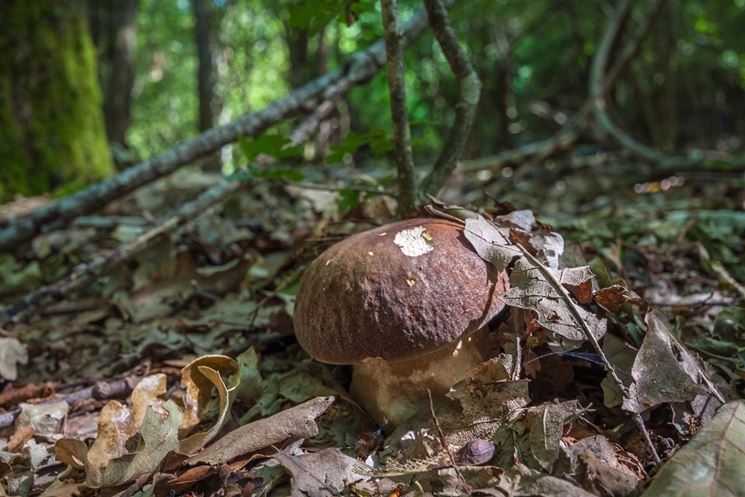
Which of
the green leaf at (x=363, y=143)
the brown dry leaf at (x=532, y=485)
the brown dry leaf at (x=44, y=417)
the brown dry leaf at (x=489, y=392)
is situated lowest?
the brown dry leaf at (x=44, y=417)

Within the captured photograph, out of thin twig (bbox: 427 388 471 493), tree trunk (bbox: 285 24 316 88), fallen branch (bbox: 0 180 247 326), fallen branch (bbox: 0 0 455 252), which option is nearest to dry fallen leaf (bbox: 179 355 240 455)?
thin twig (bbox: 427 388 471 493)

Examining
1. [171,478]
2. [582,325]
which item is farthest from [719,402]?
[171,478]

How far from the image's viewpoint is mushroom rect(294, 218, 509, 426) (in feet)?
4.63

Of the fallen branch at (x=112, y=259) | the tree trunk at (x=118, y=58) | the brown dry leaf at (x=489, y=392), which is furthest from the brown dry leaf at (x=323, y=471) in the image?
the tree trunk at (x=118, y=58)

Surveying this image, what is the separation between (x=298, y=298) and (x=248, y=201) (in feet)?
7.25

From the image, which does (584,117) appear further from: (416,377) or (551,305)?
(416,377)

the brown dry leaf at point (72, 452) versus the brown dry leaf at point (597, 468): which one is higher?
the brown dry leaf at point (597, 468)

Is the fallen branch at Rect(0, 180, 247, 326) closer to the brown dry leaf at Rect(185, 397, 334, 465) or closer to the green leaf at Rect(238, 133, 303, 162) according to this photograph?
the green leaf at Rect(238, 133, 303, 162)

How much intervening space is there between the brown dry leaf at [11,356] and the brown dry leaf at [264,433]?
1046 mm

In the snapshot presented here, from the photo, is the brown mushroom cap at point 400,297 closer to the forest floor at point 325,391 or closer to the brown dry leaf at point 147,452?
the forest floor at point 325,391

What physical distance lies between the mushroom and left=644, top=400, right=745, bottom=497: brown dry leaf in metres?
0.52

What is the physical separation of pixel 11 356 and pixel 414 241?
159cm

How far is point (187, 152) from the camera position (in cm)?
293

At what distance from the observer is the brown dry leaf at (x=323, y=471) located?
4.12 feet
